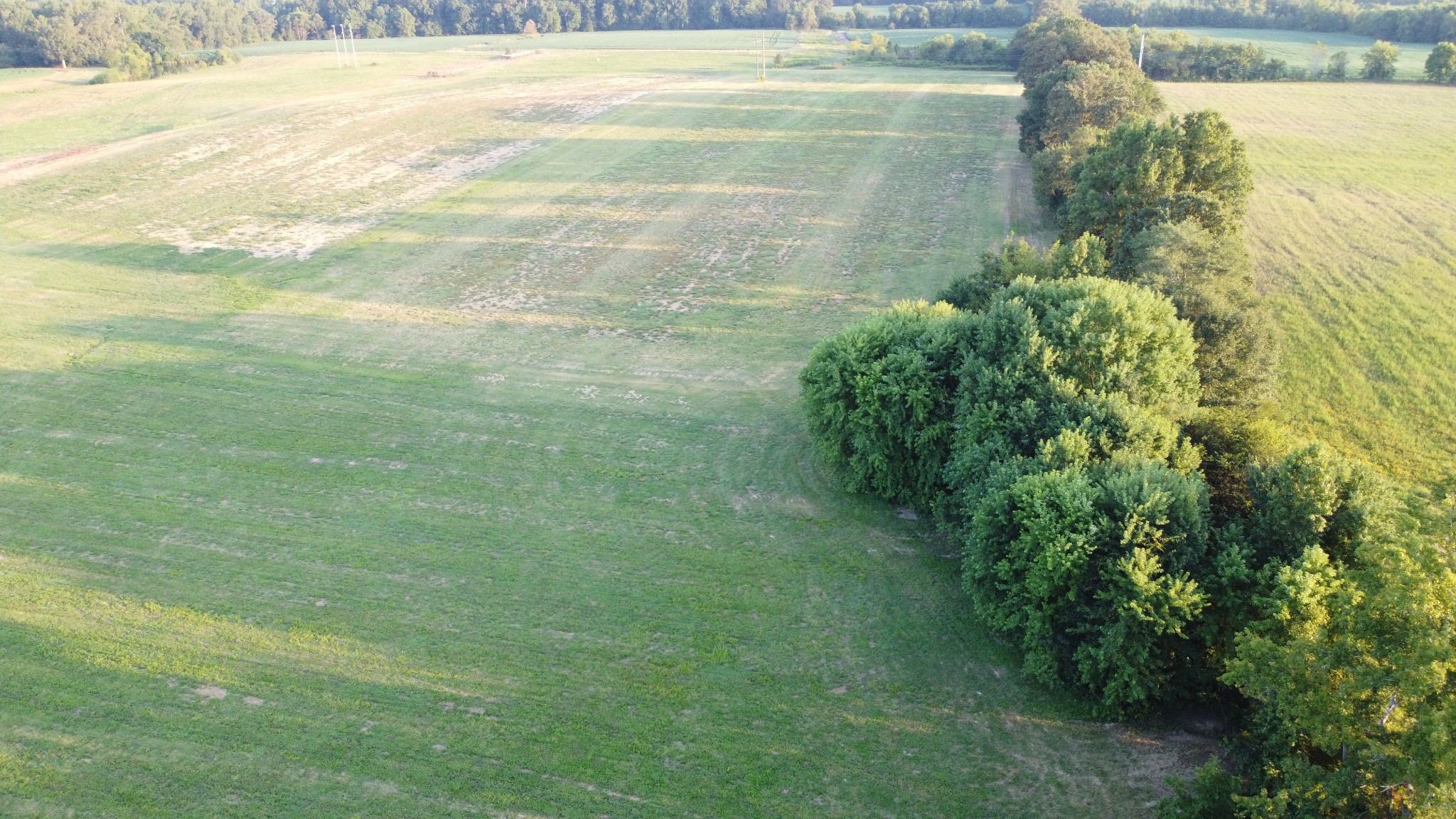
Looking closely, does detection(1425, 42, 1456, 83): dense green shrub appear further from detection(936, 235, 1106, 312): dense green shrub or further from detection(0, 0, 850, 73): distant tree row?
detection(936, 235, 1106, 312): dense green shrub

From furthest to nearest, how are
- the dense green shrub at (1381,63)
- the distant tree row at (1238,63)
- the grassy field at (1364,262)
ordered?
the distant tree row at (1238,63) < the dense green shrub at (1381,63) < the grassy field at (1364,262)

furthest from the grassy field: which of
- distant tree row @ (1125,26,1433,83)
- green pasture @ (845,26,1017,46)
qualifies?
green pasture @ (845,26,1017,46)

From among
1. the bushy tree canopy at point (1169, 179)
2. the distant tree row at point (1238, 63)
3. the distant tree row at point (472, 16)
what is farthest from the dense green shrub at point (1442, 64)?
the bushy tree canopy at point (1169, 179)

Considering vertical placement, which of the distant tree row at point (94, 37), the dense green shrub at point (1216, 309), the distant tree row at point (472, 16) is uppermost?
the distant tree row at point (472, 16)

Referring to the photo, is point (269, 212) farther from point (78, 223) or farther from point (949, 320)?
point (949, 320)

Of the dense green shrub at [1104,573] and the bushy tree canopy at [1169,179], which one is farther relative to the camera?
the bushy tree canopy at [1169,179]

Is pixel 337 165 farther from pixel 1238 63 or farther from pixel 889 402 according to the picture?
pixel 1238 63

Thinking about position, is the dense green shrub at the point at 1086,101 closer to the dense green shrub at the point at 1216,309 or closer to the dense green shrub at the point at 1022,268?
the dense green shrub at the point at 1216,309
